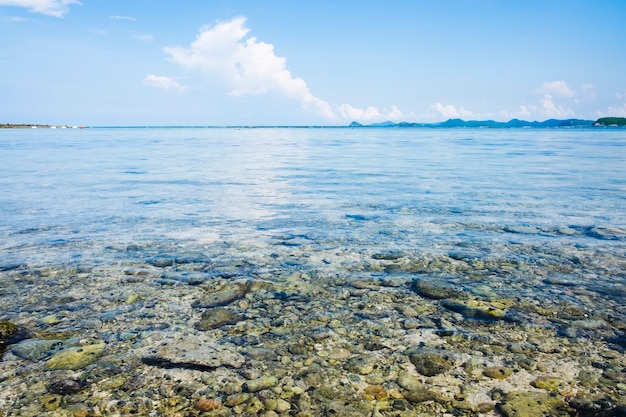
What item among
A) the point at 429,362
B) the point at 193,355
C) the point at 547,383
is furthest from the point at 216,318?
the point at 547,383

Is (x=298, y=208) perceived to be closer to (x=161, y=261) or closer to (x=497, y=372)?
(x=161, y=261)

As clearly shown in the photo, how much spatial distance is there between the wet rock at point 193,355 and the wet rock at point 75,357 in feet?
2.18

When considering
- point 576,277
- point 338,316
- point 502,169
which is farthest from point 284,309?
point 502,169

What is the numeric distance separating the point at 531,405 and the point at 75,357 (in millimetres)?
5471

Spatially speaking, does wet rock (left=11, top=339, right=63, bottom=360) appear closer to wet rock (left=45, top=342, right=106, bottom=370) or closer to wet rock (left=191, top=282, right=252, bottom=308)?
wet rock (left=45, top=342, right=106, bottom=370)

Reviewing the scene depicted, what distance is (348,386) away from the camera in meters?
4.77

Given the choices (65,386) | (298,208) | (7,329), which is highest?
(7,329)

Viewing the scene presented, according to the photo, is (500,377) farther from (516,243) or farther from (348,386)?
(516,243)

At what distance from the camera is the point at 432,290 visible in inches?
296

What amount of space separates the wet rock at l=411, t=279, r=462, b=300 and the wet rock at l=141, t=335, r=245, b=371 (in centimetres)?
363

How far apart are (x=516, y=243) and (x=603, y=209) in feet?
22.6

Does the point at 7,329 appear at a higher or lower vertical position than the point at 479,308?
higher

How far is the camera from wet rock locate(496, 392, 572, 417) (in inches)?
168

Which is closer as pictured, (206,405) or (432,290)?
(206,405)
